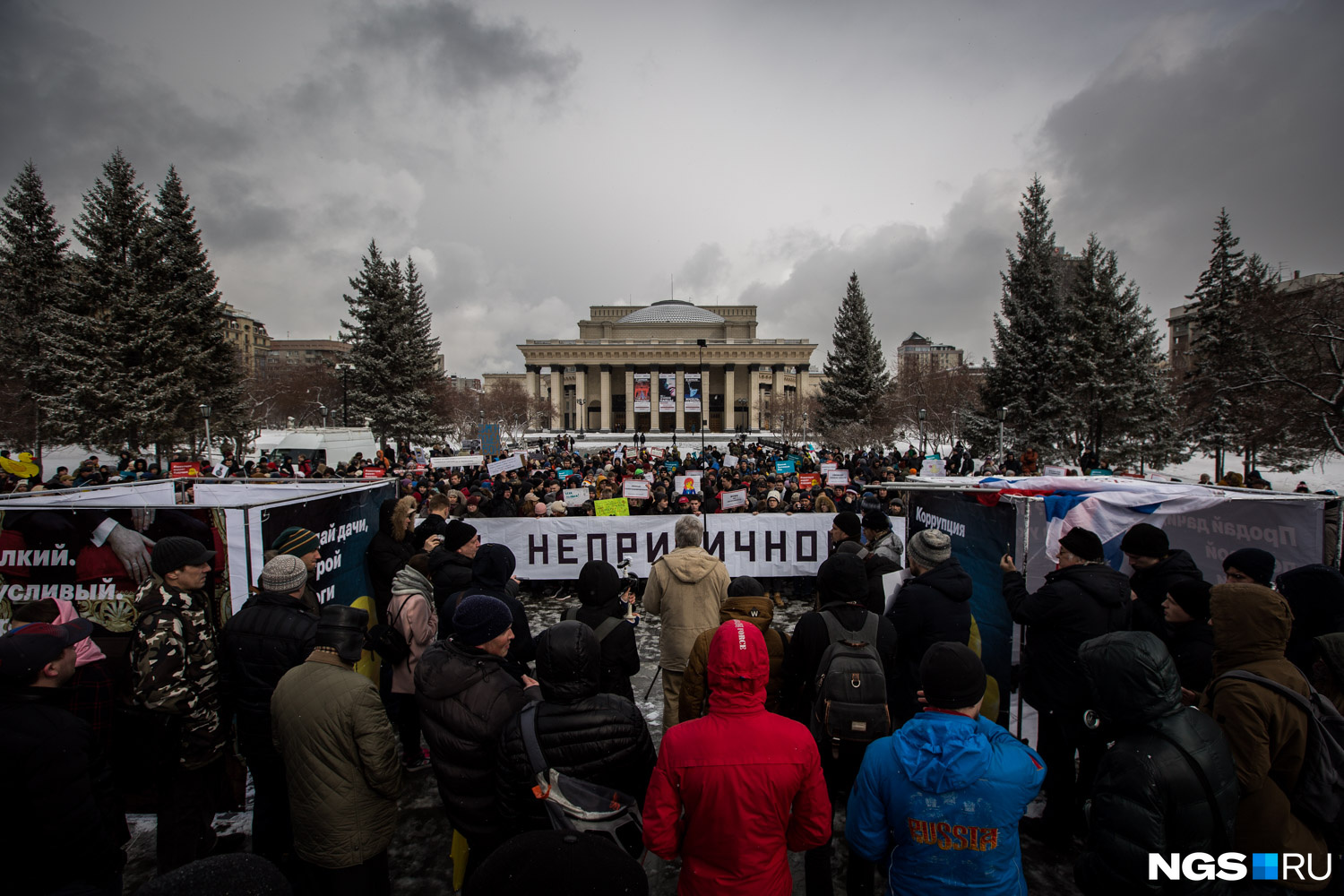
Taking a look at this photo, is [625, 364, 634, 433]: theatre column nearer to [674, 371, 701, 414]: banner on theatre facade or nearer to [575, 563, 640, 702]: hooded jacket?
[674, 371, 701, 414]: banner on theatre facade

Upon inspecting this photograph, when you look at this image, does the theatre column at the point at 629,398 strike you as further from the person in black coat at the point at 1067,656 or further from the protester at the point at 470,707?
the protester at the point at 470,707

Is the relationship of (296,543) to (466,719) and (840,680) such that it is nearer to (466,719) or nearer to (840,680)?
(466,719)

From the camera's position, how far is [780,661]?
3.60 meters

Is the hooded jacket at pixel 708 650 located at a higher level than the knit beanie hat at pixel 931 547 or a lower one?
lower

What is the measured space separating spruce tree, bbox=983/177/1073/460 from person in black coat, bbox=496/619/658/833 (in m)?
28.5

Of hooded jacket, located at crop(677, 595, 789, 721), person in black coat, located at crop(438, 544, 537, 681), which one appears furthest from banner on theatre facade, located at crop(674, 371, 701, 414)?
hooded jacket, located at crop(677, 595, 789, 721)

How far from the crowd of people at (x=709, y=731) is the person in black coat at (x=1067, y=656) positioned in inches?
0.6

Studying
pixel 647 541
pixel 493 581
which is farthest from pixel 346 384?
pixel 493 581

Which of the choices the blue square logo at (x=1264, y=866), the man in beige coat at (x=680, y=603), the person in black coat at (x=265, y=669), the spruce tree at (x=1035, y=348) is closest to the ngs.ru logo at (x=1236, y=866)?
the blue square logo at (x=1264, y=866)

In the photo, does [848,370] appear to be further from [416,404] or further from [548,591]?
[548,591]

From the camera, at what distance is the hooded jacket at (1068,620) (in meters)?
3.62

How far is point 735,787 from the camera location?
83.8 inches

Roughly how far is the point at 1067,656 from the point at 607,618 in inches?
111

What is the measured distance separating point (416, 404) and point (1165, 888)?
35862 mm
